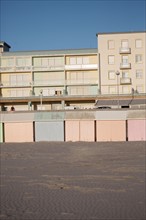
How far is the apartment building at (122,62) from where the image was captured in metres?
51.5

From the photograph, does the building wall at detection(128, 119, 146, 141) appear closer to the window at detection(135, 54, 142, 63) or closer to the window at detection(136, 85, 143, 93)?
the window at detection(136, 85, 143, 93)

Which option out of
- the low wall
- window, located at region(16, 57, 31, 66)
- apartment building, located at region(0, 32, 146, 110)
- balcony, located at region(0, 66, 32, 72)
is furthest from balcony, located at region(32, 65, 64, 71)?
the low wall

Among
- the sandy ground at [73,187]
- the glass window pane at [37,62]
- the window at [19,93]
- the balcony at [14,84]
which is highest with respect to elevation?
the glass window pane at [37,62]

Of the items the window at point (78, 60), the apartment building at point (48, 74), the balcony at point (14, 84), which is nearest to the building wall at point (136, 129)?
the apartment building at point (48, 74)

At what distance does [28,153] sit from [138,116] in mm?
11265

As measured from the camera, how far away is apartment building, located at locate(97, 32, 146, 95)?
169ft

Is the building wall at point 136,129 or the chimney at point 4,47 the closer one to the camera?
the building wall at point 136,129

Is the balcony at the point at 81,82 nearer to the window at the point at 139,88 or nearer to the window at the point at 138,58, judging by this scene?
the window at the point at 139,88

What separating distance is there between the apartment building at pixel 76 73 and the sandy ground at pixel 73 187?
101ft

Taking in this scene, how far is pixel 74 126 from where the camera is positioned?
A: 3072cm

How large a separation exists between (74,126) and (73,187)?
1839cm

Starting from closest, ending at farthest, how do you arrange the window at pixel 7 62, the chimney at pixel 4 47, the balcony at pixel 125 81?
the balcony at pixel 125 81 → the window at pixel 7 62 → the chimney at pixel 4 47

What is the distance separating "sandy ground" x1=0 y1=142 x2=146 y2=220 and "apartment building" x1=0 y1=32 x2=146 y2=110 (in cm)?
3087

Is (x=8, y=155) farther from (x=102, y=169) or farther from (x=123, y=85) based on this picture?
(x=123, y=85)
